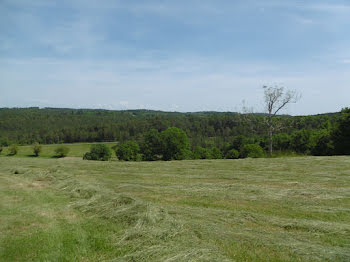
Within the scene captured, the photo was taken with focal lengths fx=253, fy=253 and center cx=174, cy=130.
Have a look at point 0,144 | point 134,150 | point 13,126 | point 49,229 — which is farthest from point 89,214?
point 13,126

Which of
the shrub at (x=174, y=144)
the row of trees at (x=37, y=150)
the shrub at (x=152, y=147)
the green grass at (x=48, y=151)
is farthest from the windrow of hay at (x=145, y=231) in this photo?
the row of trees at (x=37, y=150)

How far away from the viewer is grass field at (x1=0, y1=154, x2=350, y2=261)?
4.41 m

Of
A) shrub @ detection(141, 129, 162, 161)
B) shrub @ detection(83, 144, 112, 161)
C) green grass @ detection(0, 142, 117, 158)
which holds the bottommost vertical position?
green grass @ detection(0, 142, 117, 158)

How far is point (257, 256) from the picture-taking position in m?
4.25

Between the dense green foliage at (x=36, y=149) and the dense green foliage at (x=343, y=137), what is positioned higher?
the dense green foliage at (x=343, y=137)

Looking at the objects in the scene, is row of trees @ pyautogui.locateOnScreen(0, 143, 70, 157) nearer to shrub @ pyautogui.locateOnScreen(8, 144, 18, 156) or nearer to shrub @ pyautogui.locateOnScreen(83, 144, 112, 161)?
shrub @ pyautogui.locateOnScreen(8, 144, 18, 156)

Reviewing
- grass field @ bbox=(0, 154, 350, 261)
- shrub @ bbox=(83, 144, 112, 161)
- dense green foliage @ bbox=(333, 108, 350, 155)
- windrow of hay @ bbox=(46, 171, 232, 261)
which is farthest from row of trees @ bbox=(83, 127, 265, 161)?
windrow of hay @ bbox=(46, 171, 232, 261)

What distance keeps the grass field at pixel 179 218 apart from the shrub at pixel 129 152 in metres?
43.8

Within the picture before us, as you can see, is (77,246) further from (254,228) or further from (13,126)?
(13,126)

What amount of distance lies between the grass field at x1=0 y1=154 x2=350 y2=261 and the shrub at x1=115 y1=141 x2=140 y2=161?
43.8 meters

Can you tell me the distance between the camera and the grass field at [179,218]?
4.41m

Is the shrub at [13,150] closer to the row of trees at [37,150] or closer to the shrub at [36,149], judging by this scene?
the row of trees at [37,150]

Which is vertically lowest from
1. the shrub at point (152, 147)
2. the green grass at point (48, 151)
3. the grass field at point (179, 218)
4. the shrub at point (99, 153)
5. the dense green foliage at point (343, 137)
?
the green grass at point (48, 151)

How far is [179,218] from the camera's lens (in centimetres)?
586
